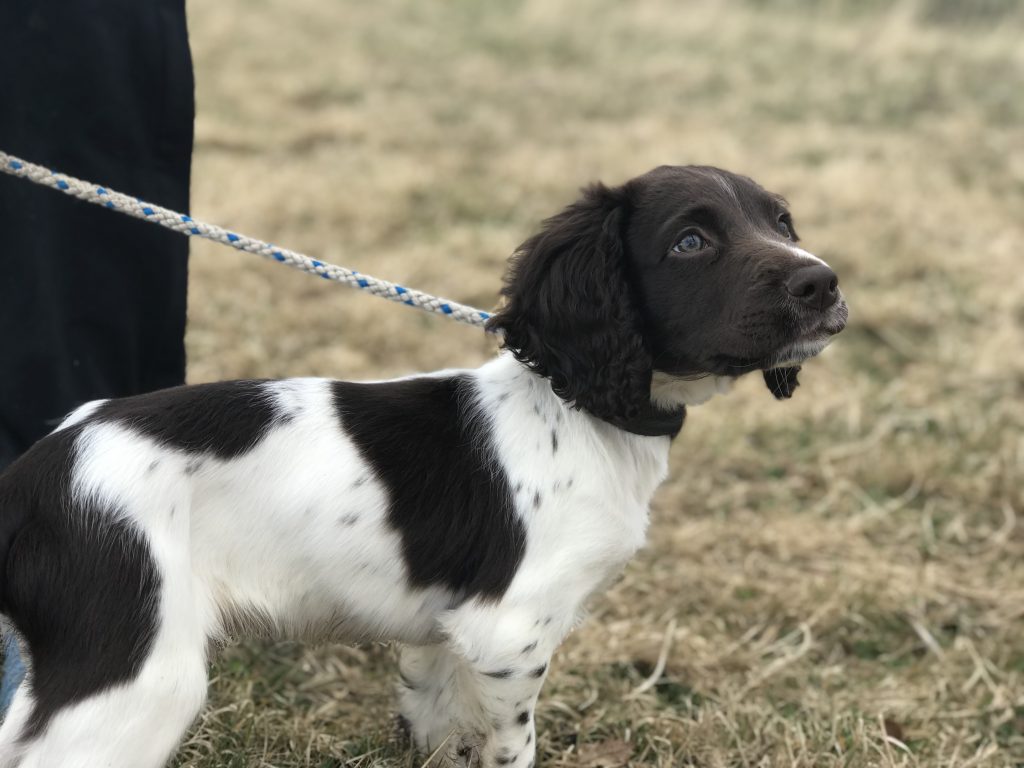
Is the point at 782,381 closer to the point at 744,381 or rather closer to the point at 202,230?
the point at 202,230

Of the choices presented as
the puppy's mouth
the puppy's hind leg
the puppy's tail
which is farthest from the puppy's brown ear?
the puppy's tail

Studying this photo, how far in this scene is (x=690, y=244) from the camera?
2.58 m

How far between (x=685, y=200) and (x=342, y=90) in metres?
9.10

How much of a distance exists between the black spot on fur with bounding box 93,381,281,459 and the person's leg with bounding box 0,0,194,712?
92 cm

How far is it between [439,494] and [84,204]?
Result: 4.90 feet

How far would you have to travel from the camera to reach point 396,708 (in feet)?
10.0

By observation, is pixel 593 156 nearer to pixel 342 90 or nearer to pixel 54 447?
pixel 342 90

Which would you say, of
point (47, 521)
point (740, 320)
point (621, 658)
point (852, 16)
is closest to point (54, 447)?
point (47, 521)

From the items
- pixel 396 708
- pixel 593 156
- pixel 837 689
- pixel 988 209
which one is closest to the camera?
pixel 396 708

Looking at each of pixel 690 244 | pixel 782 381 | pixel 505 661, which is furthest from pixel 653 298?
pixel 505 661

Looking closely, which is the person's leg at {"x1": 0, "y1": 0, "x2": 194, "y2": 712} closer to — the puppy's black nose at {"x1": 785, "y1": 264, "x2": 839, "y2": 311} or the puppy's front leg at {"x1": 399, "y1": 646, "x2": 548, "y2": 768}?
the puppy's front leg at {"x1": 399, "y1": 646, "x2": 548, "y2": 768}

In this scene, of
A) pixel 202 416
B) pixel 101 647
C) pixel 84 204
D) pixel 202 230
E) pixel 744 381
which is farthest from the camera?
pixel 744 381

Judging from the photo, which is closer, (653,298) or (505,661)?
(505,661)

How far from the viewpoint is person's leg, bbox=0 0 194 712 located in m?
3.07
